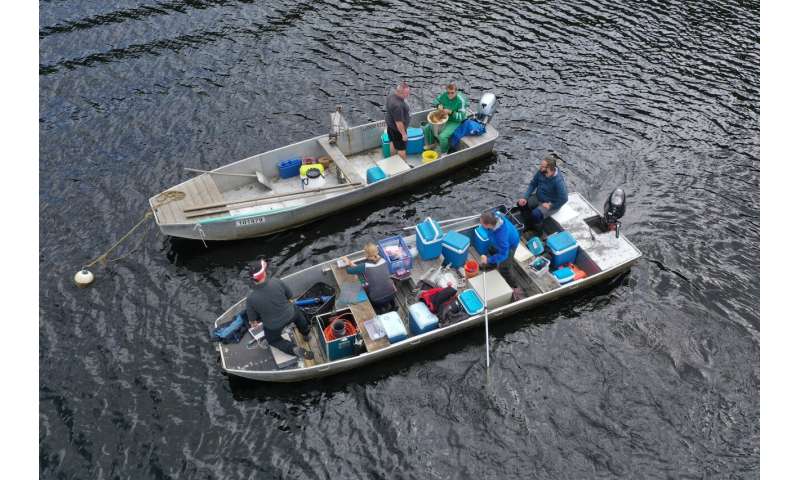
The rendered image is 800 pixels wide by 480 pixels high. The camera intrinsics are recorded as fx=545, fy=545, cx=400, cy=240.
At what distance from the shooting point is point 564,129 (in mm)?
21891

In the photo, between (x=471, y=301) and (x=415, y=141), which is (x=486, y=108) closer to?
(x=415, y=141)

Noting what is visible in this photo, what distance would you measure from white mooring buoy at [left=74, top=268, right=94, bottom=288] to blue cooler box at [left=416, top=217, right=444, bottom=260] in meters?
9.38

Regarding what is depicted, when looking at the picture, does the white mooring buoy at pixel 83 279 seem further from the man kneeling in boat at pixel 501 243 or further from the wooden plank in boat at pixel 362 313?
the man kneeling in boat at pixel 501 243

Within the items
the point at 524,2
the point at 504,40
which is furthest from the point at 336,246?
the point at 524,2

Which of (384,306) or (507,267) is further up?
(507,267)

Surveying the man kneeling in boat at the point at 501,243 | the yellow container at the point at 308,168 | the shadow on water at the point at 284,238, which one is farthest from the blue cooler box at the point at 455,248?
the yellow container at the point at 308,168

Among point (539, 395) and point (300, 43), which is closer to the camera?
point (539, 395)

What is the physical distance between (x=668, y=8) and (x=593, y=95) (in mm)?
10071

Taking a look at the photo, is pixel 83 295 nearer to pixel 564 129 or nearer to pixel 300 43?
pixel 300 43

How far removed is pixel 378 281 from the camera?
13.6 m

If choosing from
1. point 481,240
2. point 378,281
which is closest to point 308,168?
point 378,281

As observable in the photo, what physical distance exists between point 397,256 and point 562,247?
4.54m

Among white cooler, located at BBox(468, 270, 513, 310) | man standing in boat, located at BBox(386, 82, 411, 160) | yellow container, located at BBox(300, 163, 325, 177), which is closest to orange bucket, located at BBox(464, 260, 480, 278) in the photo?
white cooler, located at BBox(468, 270, 513, 310)

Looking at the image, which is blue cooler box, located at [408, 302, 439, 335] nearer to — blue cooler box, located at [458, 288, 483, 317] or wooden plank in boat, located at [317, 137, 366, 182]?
blue cooler box, located at [458, 288, 483, 317]
